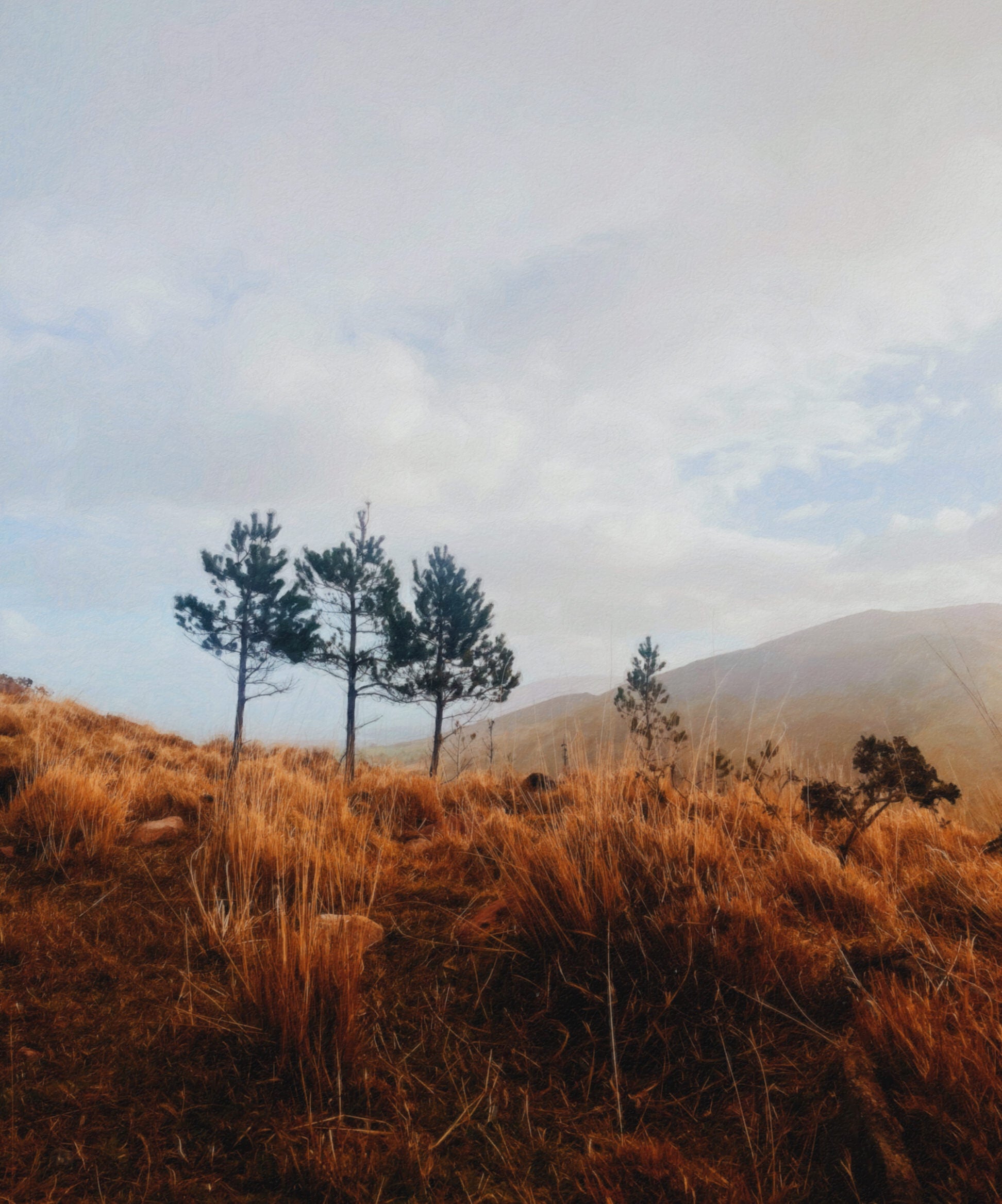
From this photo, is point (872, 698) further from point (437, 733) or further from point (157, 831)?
point (157, 831)

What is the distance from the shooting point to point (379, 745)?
18.2 meters

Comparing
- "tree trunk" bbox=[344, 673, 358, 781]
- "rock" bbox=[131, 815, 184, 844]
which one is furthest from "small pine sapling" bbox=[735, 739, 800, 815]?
"tree trunk" bbox=[344, 673, 358, 781]

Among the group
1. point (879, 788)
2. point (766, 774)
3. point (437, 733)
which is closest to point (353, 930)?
point (879, 788)

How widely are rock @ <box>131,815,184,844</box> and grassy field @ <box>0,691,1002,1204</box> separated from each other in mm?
886

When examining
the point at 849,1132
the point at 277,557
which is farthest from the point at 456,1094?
the point at 277,557

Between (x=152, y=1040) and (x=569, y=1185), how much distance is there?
1626mm

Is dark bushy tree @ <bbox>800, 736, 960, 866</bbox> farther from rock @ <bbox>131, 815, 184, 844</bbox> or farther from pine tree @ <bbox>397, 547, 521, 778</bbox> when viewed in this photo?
pine tree @ <bbox>397, 547, 521, 778</bbox>

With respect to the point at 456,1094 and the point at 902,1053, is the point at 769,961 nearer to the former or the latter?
the point at 902,1053

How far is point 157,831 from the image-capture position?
16.2ft

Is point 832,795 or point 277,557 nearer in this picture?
point 832,795

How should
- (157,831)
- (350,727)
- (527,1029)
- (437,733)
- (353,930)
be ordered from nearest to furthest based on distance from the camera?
(527,1029) → (353,930) → (157,831) → (350,727) → (437,733)

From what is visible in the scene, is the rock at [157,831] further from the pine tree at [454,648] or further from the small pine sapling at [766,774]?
the pine tree at [454,648]

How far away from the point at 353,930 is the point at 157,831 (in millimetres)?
3069

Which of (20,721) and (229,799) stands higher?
(20,721)
